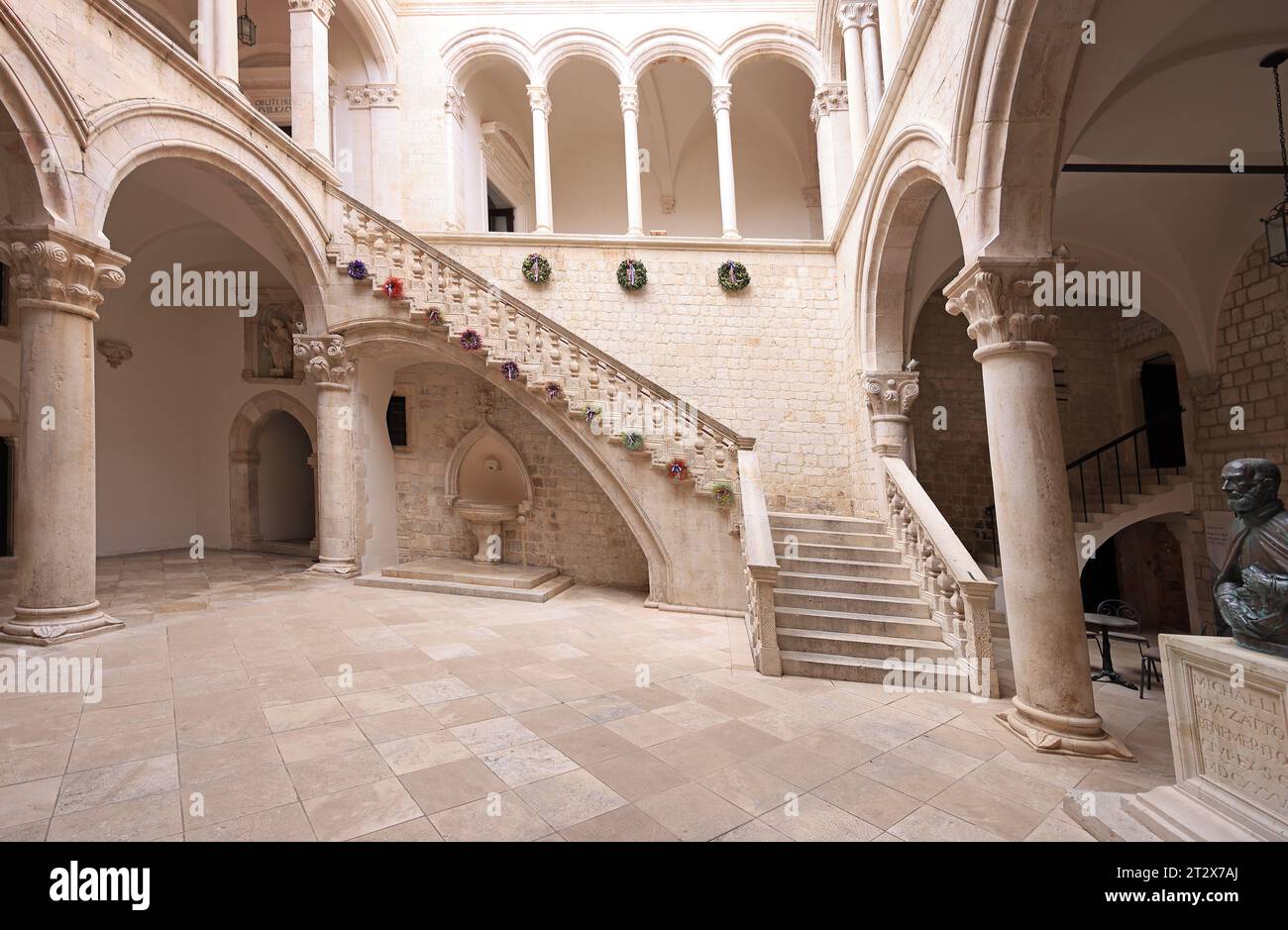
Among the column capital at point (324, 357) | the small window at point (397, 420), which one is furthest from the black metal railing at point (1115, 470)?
the column capital at point (324, 357)

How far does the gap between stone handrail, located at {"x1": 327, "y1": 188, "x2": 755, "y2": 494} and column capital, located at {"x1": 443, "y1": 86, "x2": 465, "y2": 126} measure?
10.6 feet

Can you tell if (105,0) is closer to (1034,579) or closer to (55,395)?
(55,395)

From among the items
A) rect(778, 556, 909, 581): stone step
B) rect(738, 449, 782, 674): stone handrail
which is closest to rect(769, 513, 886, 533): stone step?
rect(738, 449, 782, 674): stone handrail

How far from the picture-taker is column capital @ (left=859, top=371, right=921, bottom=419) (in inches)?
307

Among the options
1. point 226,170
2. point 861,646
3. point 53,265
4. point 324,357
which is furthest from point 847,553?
point 226,170

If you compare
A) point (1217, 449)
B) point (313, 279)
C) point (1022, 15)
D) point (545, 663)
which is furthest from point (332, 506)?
point (1217, 449)

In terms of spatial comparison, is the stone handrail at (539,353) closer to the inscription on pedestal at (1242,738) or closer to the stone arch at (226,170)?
the stone arch at (226,170)

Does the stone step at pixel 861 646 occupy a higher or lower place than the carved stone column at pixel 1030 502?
lower

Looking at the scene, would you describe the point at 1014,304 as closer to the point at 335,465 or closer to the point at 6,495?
the point at 335,465

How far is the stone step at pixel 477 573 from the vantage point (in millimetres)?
7988

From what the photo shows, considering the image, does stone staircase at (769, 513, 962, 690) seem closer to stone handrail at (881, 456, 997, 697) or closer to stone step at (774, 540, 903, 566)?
stone step at (774, 540, 903, 566)

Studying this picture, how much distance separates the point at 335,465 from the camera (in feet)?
28.9

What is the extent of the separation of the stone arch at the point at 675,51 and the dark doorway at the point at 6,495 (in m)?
13.0
